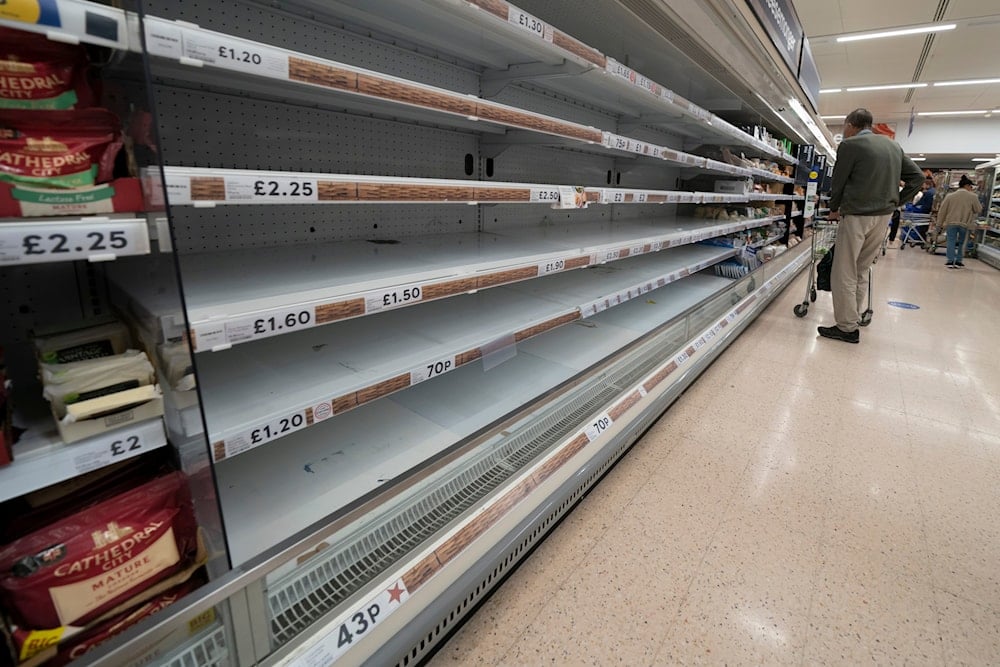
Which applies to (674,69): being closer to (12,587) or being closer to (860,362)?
(860,362)

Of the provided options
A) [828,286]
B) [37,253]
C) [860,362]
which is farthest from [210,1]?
[828,286]

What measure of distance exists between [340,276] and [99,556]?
707 mm

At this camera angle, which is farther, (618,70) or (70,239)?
(618,70)

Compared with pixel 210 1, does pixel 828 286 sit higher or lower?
lower

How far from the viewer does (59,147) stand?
0.67 metres

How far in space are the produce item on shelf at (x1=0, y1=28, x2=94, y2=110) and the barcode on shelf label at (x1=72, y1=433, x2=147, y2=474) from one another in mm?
484

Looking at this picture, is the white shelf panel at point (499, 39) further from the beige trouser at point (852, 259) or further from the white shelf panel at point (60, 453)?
the beige trouser at point (852, 259)

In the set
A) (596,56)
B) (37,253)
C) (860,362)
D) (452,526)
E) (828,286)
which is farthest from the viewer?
(828,286)

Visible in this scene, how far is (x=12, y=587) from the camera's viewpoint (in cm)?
65

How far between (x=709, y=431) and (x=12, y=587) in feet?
7.88

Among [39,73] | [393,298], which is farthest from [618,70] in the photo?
[39,73]

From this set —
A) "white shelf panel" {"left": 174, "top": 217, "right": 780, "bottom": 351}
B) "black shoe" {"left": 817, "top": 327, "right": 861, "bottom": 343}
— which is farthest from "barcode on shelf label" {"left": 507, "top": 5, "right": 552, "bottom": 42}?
"black shoe" {"left": 817, "top": 327, "right": 861, "bottom": 343}

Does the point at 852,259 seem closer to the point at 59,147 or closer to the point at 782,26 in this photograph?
the point at 782,26

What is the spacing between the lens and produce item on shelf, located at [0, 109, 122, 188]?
64cm
